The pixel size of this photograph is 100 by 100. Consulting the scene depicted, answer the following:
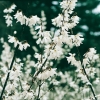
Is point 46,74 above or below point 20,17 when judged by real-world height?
below

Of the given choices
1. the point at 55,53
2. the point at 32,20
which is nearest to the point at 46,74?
the point at 55,53

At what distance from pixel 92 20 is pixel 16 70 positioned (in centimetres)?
1924

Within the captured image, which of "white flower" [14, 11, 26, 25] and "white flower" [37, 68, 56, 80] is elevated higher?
"white flower" [14, 11, 26, 25]

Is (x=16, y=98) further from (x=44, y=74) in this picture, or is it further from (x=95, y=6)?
(x=95, y=6)

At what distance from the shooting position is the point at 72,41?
13.6 ft

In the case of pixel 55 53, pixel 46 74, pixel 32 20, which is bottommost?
pixel 46 74

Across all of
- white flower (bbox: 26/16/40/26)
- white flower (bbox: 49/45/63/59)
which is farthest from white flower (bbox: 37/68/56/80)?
white flower (bbox: 26/16/40/26)

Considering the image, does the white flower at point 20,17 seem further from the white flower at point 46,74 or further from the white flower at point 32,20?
the white flower at point 46,74

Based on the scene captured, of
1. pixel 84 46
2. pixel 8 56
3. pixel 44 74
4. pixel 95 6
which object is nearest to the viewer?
pixel 44 74

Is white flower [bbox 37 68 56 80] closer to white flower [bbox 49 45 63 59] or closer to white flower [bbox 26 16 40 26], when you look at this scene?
white flower [bbox 49 45 63 59]

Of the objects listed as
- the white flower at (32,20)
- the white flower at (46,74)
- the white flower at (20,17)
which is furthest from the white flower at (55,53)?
the white flower at (20,17)

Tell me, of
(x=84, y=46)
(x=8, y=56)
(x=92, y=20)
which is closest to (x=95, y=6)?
(x=92, y=20)

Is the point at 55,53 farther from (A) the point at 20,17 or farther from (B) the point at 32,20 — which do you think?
(A) the point at 20,17

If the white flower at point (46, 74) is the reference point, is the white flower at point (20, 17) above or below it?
above
